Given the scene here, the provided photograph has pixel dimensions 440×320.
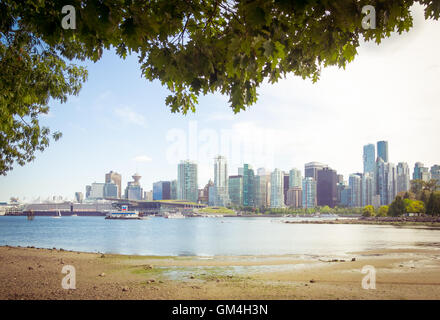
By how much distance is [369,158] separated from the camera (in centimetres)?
18488

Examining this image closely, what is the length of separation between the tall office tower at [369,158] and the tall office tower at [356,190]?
6869mm

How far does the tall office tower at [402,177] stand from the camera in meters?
135

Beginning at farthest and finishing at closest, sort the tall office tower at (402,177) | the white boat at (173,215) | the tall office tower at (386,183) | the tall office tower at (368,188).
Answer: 1. the white boat at (173,215)
2. the tall office tower at (368,188)
3. the tall office tower at (386,183)
4. the tall office tower at (402,177)

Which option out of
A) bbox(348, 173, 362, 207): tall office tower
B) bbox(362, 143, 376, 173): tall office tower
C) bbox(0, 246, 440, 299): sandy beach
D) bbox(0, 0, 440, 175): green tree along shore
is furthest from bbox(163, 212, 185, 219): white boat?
bbox(0, 0, 440, 175): green tree along shore

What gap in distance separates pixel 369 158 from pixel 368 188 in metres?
23.9

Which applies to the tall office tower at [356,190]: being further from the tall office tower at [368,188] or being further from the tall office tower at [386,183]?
the tall office tower at [386,183]

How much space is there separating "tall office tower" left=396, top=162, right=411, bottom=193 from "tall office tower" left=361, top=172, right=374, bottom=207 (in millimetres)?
24758

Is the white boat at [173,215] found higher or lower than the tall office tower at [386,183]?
lower

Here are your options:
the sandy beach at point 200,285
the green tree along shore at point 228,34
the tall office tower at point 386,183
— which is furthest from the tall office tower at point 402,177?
the green tree along shore at point 228,34

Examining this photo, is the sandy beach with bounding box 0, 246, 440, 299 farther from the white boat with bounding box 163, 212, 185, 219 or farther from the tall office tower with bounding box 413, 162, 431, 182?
the white boat with bounding box 163, 212, 185, 219

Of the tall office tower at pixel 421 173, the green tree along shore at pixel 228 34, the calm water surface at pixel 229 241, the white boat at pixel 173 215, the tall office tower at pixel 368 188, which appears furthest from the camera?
the white boat at pixel 173 215

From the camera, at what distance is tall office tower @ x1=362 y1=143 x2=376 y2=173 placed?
598ft

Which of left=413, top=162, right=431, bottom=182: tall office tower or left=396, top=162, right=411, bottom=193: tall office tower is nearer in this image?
left=413, top=162, right=431, bottom=182: tall office tower

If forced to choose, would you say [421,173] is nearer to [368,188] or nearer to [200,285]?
[368,188]
